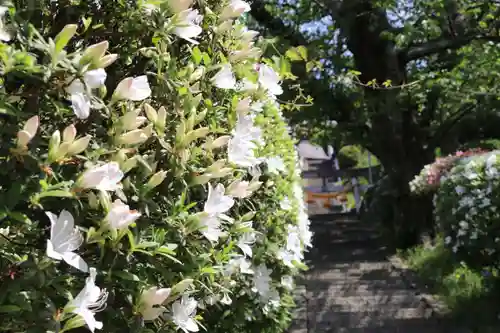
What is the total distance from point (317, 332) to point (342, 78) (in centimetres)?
442

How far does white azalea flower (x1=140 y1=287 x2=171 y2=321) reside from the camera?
150cm

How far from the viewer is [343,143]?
13227mm

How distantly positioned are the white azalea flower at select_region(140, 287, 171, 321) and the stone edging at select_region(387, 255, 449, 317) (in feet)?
17.6

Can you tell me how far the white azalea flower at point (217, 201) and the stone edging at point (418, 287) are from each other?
17.0 ft

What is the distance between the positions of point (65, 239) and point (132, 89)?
0.42 metres

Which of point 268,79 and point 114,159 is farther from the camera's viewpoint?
point 268,79

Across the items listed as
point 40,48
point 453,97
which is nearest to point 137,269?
point 40,48

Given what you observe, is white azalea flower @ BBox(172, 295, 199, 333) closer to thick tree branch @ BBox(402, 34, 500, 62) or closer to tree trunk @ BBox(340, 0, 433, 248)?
tree trunk @ BBox(340, 0, 433, 248)

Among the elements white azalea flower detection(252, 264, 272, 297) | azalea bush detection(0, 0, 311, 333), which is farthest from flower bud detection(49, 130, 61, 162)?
white azalea flower detection(252, 264, 272, 297)

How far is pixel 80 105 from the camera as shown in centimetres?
136

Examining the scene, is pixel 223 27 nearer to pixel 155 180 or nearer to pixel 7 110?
pixel 155 180

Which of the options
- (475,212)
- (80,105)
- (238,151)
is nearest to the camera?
(80,105)

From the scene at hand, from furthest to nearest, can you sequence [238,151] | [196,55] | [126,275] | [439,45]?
[439,45] → [238,151] → [196,55] → [126,275]

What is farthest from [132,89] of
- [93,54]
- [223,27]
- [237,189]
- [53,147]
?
[223,27]
